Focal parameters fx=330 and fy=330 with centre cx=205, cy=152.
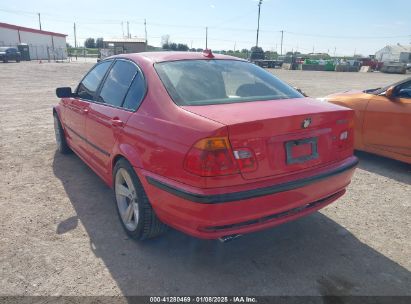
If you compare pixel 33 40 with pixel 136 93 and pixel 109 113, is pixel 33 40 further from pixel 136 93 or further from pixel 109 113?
pixel 136 93

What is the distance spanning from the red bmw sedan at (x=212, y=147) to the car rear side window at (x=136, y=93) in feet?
0.04

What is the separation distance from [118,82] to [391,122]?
12.7 feet

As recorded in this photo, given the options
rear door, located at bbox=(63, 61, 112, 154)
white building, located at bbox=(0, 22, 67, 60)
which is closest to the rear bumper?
rear door, located at bbox=(63, 61, 112, 154)

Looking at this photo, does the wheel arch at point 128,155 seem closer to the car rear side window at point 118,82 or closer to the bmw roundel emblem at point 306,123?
the car rear side window at point 118,82

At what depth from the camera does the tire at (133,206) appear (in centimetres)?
277

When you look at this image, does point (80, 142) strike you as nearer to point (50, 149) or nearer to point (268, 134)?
point (50, 149)

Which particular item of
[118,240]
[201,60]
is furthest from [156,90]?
[118,240]

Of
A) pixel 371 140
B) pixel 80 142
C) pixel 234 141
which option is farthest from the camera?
pixel 371 140

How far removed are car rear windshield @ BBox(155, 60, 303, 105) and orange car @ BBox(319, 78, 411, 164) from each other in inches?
92.0

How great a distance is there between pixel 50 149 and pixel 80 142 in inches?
72.9

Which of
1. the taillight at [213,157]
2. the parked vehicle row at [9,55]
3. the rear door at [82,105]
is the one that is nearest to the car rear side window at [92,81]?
the rear door at [82,105]

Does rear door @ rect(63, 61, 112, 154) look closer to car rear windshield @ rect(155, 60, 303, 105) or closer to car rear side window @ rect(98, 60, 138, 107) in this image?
car rear side window @ rect(98, 60, 138, 107)

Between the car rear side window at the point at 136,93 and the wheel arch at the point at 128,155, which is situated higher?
the car rear side window at the point at 136,93

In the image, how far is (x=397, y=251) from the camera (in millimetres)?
2930
